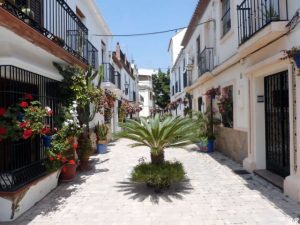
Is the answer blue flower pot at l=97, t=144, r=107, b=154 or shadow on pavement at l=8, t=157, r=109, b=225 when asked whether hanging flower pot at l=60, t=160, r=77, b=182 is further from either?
blue flower pot at l=97, t=144, r=107, b=154

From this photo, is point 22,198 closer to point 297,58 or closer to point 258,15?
point 297,58

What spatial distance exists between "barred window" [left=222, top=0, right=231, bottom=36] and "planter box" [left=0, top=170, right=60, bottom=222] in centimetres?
820

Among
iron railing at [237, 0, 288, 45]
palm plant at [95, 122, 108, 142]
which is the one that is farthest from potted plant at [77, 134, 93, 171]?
iron railing at [237, 0, 288, 45]

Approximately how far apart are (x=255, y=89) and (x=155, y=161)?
11.5 ft

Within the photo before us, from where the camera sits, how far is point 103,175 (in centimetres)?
900

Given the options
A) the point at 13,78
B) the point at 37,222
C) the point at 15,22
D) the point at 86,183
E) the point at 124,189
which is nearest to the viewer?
the point at 15,22

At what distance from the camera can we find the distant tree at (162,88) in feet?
152

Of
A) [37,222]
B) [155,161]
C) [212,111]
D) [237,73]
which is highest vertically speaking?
[237,73]

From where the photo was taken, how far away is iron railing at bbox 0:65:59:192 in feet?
18.9

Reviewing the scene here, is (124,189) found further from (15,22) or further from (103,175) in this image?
(15,22)

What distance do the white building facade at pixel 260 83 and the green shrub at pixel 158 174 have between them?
2290 mm

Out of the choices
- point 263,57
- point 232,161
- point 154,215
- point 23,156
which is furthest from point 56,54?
point 232,161

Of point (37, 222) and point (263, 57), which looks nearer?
point (37, 222)

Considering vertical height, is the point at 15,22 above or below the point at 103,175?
above
